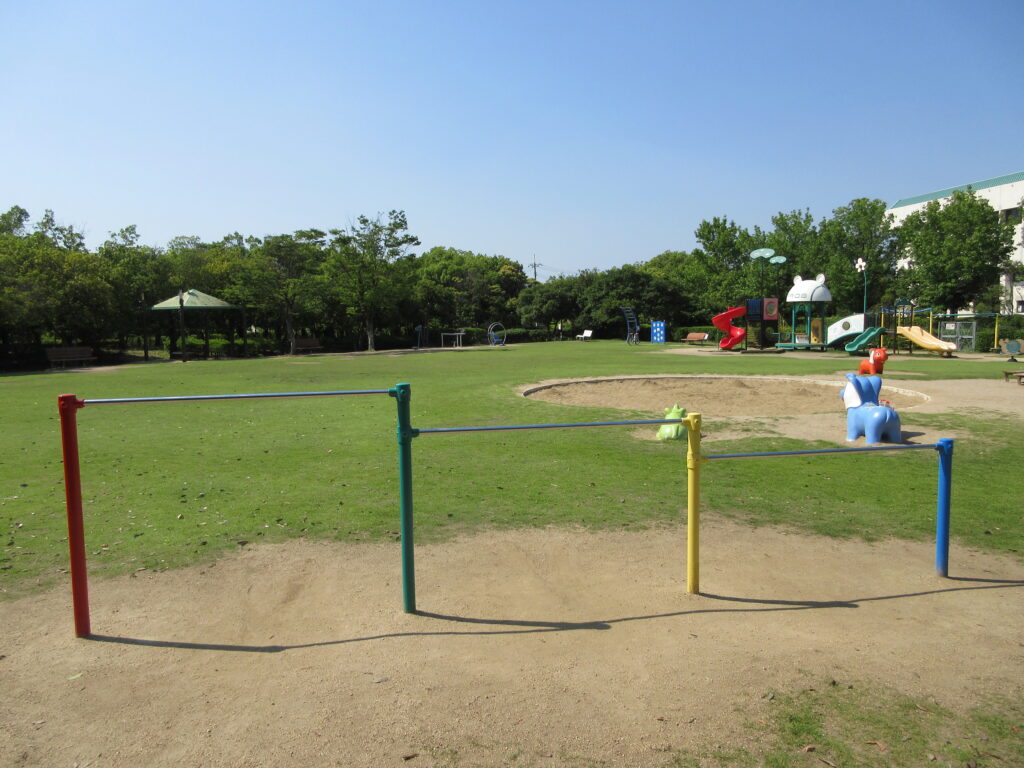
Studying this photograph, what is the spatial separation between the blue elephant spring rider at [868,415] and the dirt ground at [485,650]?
16.3ft

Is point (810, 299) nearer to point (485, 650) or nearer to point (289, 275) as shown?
point (289, 275)

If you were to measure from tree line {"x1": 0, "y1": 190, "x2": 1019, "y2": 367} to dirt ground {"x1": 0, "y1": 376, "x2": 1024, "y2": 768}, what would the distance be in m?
34.8

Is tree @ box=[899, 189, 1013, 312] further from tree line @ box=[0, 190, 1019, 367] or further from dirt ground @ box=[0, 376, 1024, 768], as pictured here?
dirt ground @ box=[0, 376, 1024, 768]

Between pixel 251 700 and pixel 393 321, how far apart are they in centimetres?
5254

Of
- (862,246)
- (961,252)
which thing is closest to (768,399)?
(961,252)

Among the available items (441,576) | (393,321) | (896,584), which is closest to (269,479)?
(441,576)

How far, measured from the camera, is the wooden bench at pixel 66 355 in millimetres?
35312

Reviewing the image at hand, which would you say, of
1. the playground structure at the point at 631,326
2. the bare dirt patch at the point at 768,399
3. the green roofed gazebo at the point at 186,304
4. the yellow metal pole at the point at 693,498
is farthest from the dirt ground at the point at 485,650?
the playground structure at the point at 631,326

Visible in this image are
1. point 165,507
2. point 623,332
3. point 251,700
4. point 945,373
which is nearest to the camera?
point 251,700

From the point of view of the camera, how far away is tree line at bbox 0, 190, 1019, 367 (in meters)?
36.6

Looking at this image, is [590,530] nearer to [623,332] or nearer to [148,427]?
[148,427]

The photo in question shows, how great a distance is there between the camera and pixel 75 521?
4152 mm

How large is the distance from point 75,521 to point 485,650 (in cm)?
264

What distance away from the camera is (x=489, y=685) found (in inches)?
139
